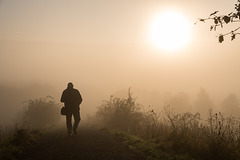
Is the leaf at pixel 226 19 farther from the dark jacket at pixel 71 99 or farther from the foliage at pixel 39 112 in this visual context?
the foliage at pixel 39 112

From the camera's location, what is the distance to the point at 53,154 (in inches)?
312

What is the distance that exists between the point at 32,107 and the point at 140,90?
10601 cm

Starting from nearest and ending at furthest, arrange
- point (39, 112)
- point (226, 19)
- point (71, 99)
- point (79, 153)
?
point (226, 19)
point (79, 153)
point (71, 99)
point (39, 112)

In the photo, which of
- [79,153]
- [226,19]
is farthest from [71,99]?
[226,19]

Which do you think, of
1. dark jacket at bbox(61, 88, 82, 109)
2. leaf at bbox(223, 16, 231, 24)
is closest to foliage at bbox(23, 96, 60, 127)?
dark jacket at bbox(61, 88, 82, 109)

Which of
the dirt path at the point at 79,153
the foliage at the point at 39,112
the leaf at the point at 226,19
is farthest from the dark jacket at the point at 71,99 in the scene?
the foliage at the point at 39,112

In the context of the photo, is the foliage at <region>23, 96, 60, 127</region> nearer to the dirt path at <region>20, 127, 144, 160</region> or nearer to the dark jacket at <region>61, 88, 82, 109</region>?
the dark jacket at <region>61, 88, 82, 109</region>

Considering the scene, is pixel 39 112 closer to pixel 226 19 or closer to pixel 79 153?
pixel 79 153

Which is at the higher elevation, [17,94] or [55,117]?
[17,94]

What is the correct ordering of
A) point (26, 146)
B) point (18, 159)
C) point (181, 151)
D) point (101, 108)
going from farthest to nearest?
point (101, 108), point (26, 146), point (181, 151), point (18, 159)

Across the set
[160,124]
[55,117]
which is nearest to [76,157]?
[160,124]

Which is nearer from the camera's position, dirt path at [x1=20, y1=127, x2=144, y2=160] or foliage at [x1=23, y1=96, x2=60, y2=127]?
dirt path at [x1=20, y1=127, x2=144, y2=160]

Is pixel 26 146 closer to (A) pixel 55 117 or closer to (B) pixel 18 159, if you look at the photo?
(B) pixel 18 159

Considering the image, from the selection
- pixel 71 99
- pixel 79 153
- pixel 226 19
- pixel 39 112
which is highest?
pixel 226 19
